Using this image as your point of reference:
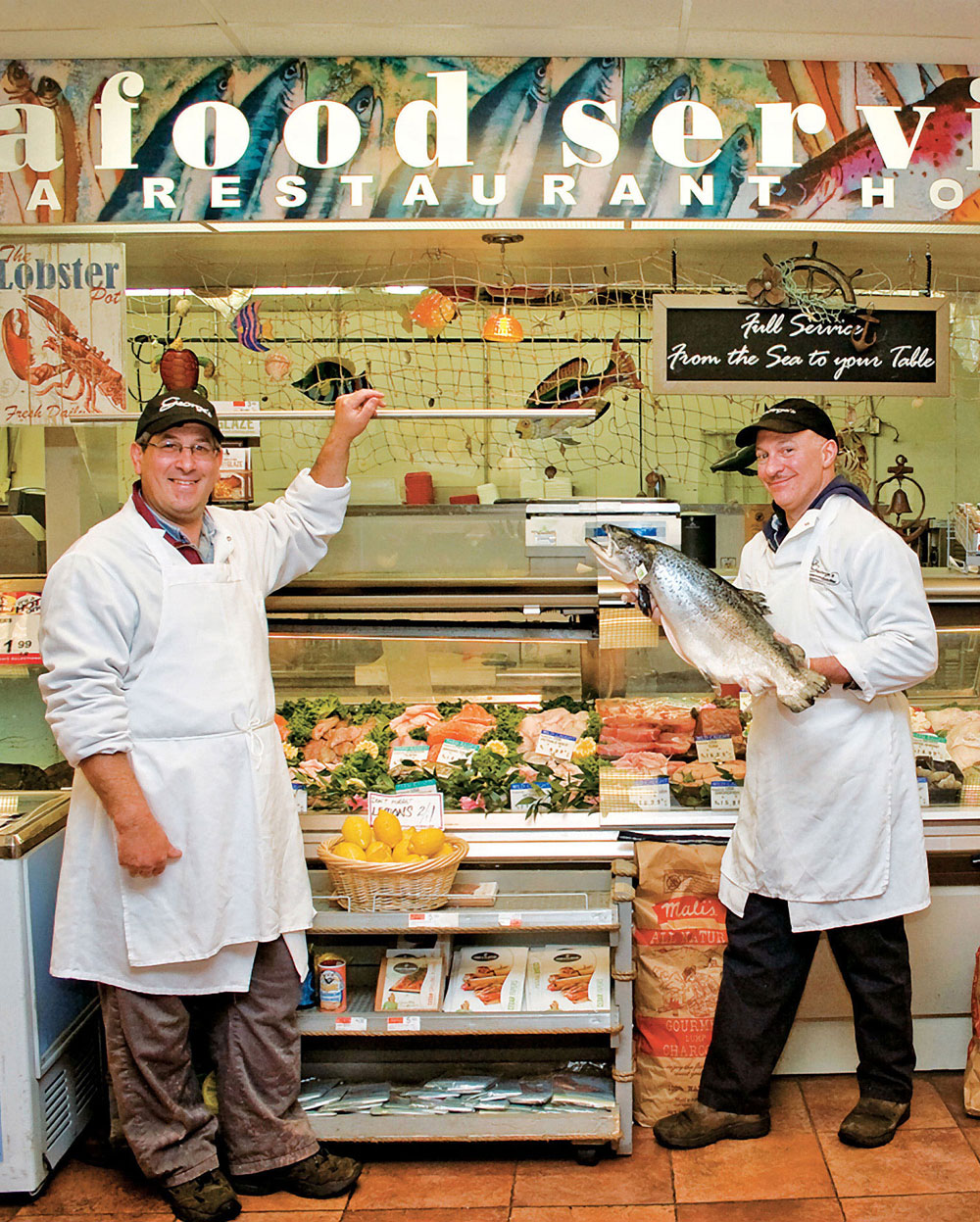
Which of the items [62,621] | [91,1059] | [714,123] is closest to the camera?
[62,621]

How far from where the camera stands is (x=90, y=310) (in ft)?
14.2

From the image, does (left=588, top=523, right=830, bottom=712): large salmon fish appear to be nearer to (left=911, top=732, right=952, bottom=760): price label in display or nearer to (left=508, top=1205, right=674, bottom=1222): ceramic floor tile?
(left=911, top=732, right=952, bottom=760): price label in display

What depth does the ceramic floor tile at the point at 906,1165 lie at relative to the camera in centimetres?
330

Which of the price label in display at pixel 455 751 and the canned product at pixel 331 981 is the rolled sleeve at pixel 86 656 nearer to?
the canned product at pixel 331 981

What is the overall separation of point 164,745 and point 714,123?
9.51ft

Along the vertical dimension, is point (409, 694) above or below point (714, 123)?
below

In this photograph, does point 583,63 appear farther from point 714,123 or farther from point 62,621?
point 62,621

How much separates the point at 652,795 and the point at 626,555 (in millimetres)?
1058

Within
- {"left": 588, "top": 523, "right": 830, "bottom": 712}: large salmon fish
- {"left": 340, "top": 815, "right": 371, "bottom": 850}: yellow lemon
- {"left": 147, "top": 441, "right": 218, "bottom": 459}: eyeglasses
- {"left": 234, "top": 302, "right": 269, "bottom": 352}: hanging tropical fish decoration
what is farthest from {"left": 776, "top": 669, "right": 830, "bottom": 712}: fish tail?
{"left": 234, "top": 302, "right": 269, "bottom": 352}: hanging tropical fish decoration

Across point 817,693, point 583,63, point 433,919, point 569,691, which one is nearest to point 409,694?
point 569,691

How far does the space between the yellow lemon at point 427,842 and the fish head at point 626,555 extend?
3.31 ft

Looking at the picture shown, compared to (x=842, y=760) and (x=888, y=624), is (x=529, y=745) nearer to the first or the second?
(x=842, y=760)

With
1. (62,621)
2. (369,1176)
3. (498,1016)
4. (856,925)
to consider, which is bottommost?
(369,1176)

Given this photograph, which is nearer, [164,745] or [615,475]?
[164,745]
